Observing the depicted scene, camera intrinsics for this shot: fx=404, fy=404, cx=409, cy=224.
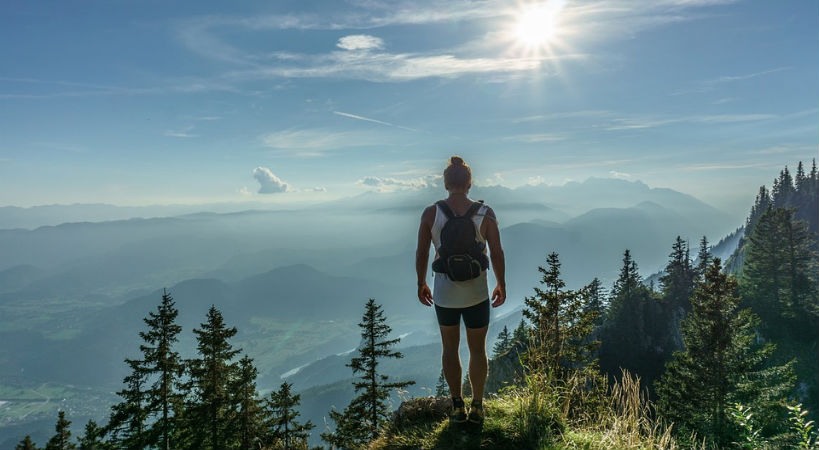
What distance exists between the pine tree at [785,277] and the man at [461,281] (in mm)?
47020

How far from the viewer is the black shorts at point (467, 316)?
217 inches

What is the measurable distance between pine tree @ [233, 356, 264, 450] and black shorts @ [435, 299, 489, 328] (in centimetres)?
1859

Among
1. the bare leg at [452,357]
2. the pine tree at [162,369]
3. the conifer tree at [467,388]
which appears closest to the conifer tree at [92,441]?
the pine tree at [162,369]

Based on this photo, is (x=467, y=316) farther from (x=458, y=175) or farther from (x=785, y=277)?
(x=785, y=277)

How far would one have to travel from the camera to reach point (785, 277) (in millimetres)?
38906

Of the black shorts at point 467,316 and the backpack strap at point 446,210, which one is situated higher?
the backpack strap at point 446,210

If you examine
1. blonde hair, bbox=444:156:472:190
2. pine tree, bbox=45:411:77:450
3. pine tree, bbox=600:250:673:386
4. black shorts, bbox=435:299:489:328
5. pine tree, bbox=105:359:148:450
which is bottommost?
pine tree, bbox=600:250:673:386

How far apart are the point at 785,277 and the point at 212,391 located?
49.8 metres

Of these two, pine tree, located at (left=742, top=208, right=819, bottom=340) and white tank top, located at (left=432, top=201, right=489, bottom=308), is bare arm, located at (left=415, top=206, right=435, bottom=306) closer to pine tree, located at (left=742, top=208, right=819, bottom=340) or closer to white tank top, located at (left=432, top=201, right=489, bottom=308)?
white tank top, located at (left=432, top=201, right=489, bottom=308)

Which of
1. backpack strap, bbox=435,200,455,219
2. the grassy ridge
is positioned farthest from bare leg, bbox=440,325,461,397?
backpack strap, bbox=435,200,455,219

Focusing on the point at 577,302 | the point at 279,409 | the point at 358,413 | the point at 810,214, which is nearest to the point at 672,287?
the point at 577,302

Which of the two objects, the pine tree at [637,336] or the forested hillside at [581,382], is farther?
the pine tree at [637,336]

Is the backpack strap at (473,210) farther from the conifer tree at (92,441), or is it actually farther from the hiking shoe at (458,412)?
the conifer tree at (92,441)

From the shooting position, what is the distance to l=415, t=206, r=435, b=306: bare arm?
5.55m
